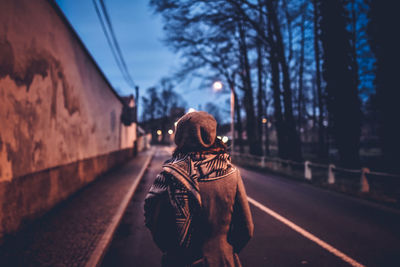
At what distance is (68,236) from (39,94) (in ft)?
10.6

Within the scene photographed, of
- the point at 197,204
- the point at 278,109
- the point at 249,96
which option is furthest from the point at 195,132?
the point at 249,96

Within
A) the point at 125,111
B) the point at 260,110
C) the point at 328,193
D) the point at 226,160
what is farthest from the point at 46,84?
the point at 260,110

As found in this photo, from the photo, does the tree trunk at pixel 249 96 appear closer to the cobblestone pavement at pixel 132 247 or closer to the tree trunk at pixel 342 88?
the tree trunk at pixel 342 88

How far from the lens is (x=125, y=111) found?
73.8ft

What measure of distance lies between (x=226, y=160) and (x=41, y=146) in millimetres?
5516

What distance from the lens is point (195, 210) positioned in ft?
5.39

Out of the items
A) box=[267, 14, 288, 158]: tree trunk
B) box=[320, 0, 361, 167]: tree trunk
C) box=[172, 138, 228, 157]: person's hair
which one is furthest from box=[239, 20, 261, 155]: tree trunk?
box=[172, 138, 228, 157]: person's hair

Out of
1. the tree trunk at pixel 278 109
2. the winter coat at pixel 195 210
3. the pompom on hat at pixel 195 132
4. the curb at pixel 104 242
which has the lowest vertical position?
the curb at pixel 104 242

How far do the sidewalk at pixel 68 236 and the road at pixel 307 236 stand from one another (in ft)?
→ 1.04

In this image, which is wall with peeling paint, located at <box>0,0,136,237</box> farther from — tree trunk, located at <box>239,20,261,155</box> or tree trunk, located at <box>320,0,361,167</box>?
tree trunk, located at <box>239,20,261,155</box>

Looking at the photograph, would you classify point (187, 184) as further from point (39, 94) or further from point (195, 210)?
point (39, 94)

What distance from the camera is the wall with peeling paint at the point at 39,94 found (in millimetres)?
4422

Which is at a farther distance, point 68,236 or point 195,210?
point 68,236

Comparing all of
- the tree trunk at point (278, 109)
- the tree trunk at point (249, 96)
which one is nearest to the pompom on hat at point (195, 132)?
the tree trunk at point (278, 109)
